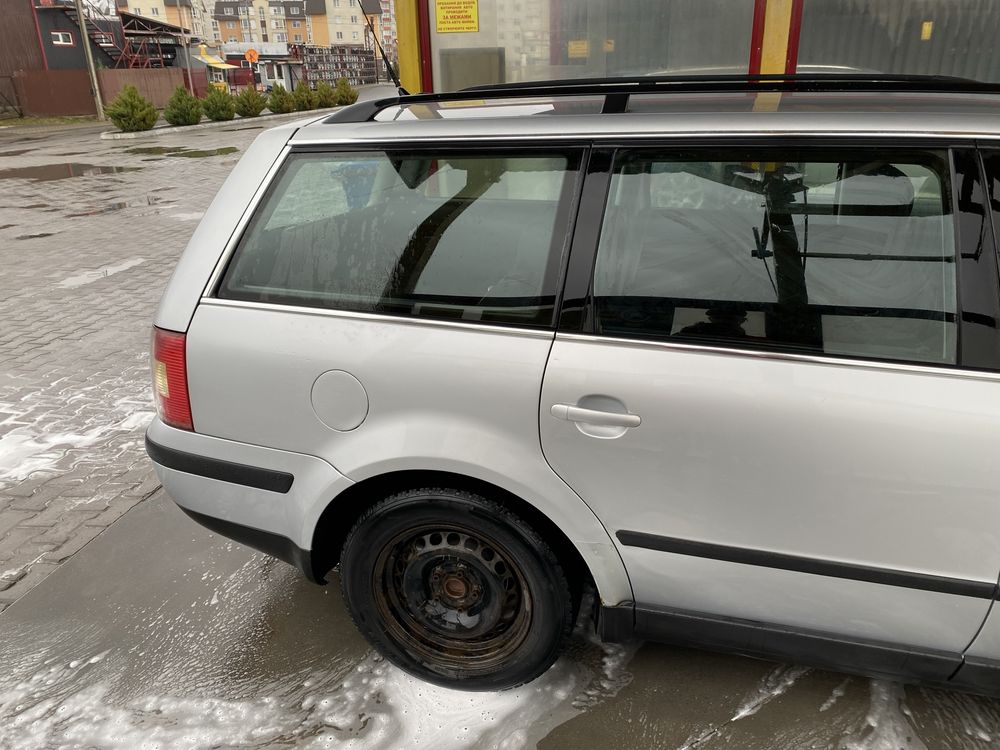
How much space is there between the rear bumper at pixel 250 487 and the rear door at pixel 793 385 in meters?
0.76

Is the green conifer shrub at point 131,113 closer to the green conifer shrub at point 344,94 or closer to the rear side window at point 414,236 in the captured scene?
the green conifer shrub at point 344,94

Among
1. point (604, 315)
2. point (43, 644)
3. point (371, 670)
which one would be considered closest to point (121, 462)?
point (43, 644)

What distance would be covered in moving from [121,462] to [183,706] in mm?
1835

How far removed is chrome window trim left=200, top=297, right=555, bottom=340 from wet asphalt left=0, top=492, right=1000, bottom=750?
1.16m

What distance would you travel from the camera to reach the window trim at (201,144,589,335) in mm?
1925

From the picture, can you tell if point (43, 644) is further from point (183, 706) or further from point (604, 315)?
point (604, 315)

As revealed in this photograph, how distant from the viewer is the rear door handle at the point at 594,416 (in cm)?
181

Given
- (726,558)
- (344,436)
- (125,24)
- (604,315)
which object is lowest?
(726,558)

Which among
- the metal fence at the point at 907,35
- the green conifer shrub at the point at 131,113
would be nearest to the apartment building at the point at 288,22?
the green conifer shrub at the point at 131,113

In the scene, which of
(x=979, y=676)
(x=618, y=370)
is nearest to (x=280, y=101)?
(x=618, y=370)

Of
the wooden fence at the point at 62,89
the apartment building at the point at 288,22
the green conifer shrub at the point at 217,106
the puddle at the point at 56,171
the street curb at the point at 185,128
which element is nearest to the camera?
the puddle at the point at 56,171

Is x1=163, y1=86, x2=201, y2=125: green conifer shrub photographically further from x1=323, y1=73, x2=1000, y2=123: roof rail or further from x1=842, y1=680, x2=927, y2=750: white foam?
x1=842, y1=680, x2=927, y2=750: white foam

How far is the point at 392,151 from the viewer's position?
84.0 inches

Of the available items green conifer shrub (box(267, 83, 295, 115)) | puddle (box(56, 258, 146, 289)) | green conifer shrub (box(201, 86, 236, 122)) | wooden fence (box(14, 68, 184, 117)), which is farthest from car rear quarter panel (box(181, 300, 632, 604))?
wooden fence (box(14, 68, 184, 117))
